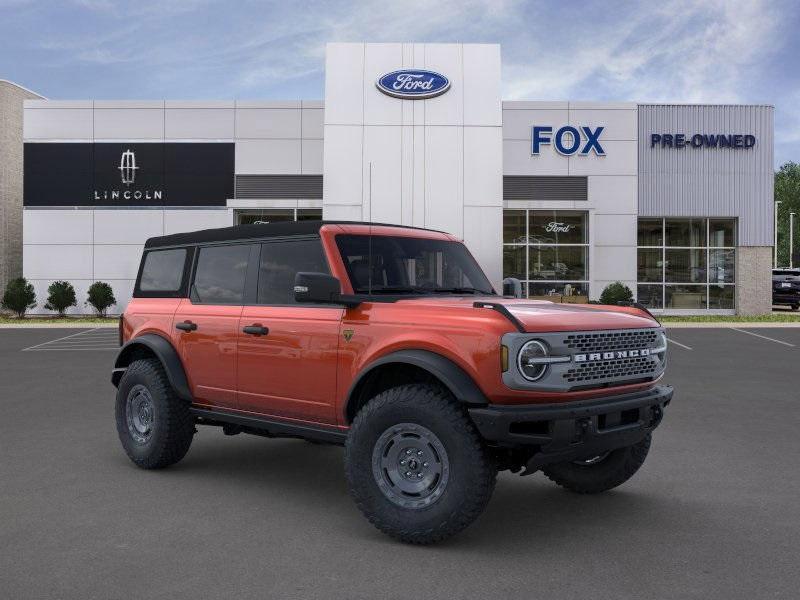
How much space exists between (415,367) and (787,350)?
1586 centimetres

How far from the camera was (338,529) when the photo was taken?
4.92 metres

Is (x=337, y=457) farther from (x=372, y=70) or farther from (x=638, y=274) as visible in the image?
(x=638, y=274)

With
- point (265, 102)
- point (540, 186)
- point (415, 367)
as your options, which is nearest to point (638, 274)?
point (540, 186)

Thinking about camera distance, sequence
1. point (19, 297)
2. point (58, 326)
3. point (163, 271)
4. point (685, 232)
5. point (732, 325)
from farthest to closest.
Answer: point (685, 232)
point (19, 297)
point (732, 325)
point (58, 326)
point (163, 271)

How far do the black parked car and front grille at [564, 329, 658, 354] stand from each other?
37.7m

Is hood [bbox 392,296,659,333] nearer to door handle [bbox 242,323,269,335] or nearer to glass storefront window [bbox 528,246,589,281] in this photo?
door handle [bbox 242,323,269,335]

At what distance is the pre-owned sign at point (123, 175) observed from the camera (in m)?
30.4

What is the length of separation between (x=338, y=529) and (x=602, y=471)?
1.99 metres

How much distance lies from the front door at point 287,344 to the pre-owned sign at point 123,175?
2561 cm

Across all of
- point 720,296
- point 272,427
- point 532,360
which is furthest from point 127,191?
point 532,360

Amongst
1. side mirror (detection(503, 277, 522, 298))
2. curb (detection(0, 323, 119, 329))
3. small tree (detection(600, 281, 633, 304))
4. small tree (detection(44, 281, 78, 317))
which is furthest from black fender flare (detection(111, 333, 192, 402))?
small tree (detection(44, 281, 78, 317))

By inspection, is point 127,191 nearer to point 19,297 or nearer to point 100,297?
point 100,297

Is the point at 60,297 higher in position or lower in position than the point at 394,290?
lower

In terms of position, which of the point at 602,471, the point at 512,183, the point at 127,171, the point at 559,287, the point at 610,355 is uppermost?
the point at 127,171
